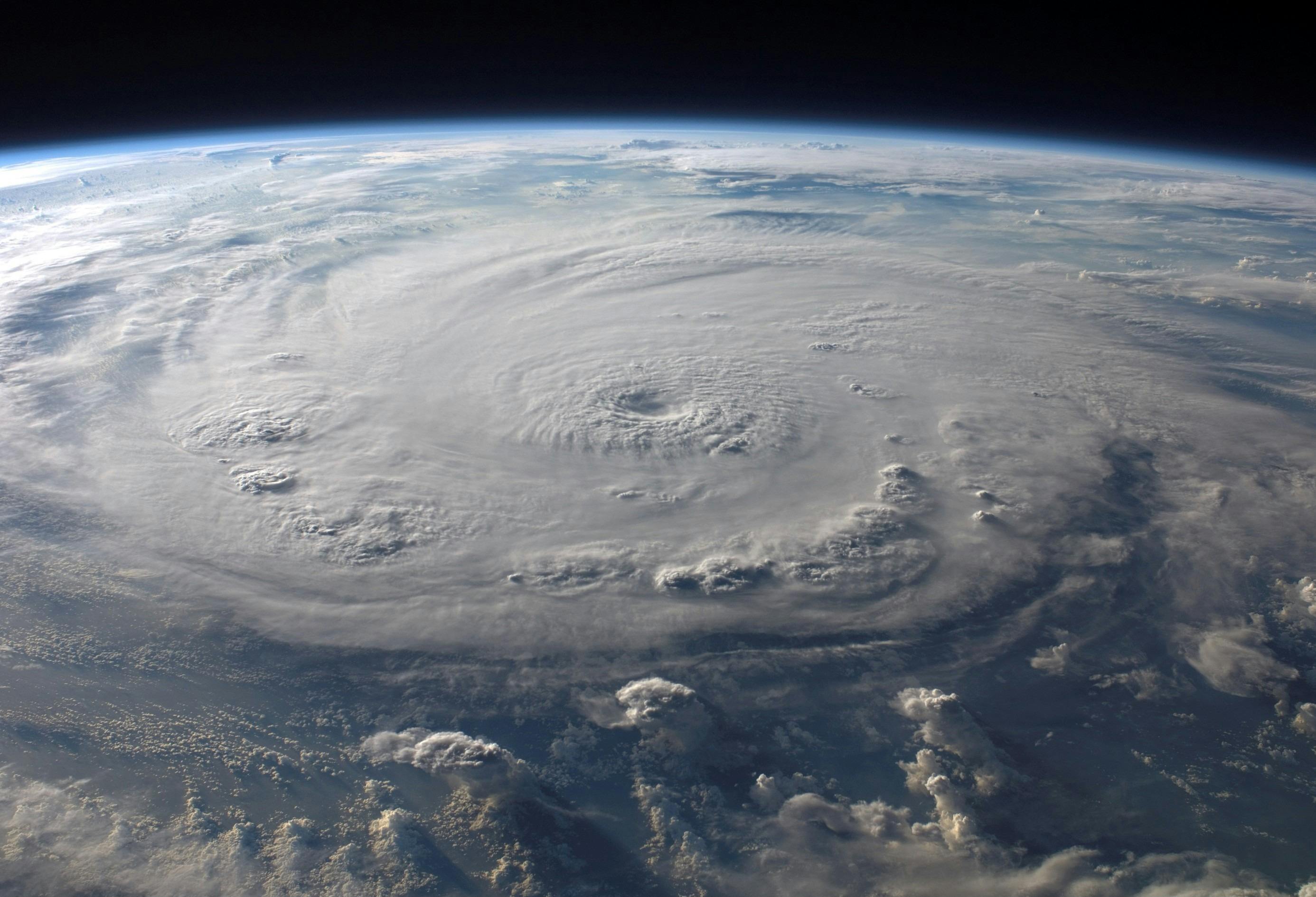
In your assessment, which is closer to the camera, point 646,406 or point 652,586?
point 652,586

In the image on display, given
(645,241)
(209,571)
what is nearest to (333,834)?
(209,571)

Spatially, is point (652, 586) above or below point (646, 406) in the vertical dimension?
below

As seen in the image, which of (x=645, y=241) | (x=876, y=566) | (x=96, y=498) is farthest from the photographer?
(x=645, y=241)

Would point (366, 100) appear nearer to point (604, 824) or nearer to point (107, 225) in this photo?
point (604, 824)

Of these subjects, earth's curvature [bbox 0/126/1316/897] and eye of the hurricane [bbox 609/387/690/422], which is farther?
eye of the hurricane [bbox 609/387/690/422]

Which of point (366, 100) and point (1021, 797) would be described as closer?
point (366, 100)

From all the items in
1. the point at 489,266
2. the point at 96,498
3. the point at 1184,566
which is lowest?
the point at 1184,566

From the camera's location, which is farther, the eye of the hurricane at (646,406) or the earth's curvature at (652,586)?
the eye of the hurricane at (646,406)

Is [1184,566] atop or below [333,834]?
atop
